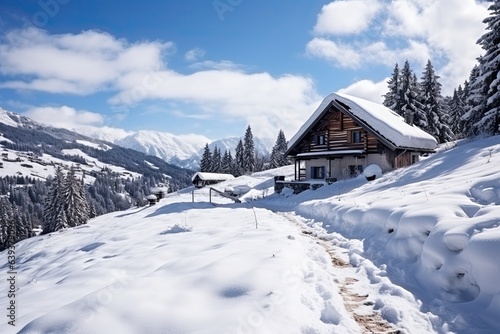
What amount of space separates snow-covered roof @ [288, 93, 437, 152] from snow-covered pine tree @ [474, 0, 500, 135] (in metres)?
4.59

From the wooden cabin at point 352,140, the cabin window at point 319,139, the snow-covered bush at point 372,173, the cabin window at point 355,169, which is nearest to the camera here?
the snow-covered bush at point 372,173

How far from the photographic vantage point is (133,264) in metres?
7.69

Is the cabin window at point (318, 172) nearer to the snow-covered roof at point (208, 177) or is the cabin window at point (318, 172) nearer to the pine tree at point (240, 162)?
the snow-covered roof at point (208, 177)

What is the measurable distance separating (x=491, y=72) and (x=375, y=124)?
8.84 metres

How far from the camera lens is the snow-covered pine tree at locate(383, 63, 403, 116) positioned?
39.8 metres

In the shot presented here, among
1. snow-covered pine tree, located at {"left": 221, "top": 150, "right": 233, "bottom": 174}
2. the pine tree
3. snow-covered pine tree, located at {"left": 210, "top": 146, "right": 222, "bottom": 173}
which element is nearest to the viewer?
the pine tree

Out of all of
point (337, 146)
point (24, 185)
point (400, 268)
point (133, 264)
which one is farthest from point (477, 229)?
point (24, 185)

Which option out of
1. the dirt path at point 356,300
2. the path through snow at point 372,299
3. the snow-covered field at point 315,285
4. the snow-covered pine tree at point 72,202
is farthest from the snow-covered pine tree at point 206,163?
the path through snow at point 372,299

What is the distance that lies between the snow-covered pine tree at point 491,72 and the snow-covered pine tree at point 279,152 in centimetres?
4891

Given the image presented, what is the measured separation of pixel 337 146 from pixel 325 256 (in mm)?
23178

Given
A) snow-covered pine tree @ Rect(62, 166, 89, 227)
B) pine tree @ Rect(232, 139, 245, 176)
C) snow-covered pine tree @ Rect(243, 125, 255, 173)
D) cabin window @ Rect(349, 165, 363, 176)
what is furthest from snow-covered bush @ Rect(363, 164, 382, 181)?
pine tree @ Rect(232, 139, 245, 176)

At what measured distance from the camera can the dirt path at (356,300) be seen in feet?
13.4

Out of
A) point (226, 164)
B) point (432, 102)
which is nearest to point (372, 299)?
point (432, 102)

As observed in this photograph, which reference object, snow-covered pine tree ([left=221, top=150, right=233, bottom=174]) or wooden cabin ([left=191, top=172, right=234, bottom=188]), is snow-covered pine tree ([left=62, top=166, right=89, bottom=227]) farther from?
snow-covered pine tree ([left=221, top=150, right=233, bottom=174])
